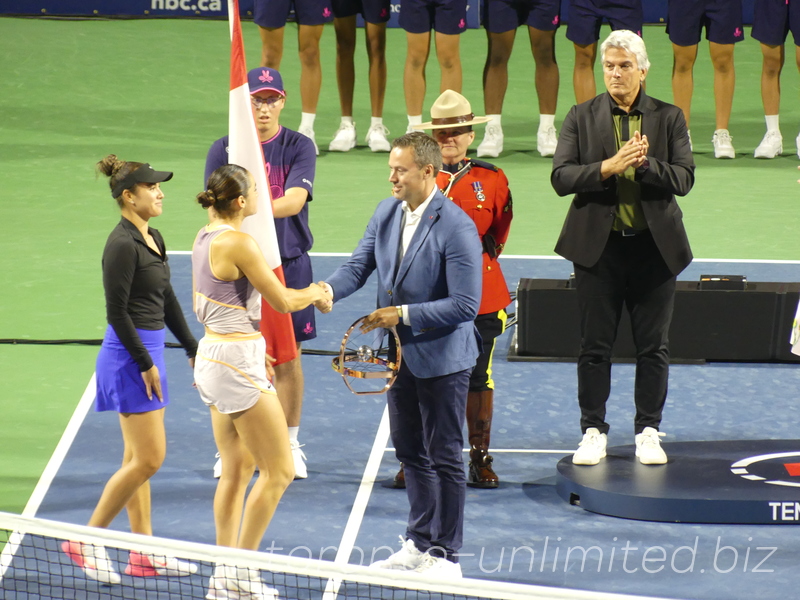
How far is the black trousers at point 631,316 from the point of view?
258 inches

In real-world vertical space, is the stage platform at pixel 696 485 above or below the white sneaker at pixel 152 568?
above

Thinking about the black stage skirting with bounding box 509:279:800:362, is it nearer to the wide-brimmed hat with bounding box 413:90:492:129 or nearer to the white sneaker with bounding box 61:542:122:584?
the wide-brimmed hat with bounding box 413:90:492:129

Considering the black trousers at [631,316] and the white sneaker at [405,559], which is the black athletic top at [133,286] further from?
the black trousers at [631,316]

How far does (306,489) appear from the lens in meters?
6.82

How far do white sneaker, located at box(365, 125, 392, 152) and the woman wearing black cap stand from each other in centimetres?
821

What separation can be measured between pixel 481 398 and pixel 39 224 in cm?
635

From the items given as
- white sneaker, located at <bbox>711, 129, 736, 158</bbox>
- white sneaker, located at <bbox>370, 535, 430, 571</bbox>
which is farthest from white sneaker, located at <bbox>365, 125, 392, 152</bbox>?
white sneaker, located at <bbox>370, 535, 430, 571</bbox>

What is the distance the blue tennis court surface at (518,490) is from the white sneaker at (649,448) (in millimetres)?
467

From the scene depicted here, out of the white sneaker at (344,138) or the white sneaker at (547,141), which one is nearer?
the white sneaker at (547,141)

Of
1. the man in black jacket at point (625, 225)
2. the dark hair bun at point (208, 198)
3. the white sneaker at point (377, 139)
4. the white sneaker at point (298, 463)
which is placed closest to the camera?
the dark hair bun at point (208, 198)

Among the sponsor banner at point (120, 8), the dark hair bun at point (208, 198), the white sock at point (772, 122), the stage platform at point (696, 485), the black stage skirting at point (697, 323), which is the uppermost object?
the sponsor banner at point (120, 8)

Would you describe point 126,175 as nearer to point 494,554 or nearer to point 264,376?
point 264,376

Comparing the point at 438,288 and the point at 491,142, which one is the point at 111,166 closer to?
the point at 438,288

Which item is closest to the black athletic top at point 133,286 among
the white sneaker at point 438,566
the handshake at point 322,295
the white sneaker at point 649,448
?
the handshake at point 322,295
